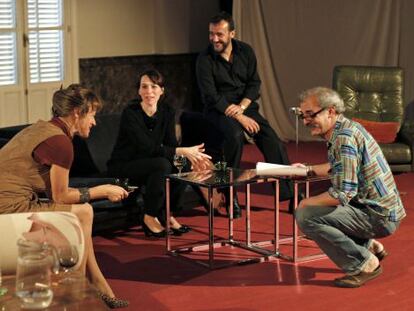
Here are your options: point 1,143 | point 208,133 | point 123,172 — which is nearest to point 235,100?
point 208,133

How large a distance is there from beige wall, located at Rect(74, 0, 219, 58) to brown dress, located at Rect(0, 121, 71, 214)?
4.69 metres

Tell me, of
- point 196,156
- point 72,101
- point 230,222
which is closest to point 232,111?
point 196,156

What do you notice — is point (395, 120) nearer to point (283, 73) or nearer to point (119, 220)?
point (283, 73)

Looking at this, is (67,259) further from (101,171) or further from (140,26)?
(140,26)

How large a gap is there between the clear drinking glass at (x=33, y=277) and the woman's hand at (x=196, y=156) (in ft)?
10.1

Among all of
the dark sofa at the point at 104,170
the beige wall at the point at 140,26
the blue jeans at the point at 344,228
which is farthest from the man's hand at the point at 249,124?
the beige wall at the point at 140,26

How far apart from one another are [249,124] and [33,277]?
4.15m

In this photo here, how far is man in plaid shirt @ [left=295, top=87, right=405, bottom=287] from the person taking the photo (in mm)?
4332

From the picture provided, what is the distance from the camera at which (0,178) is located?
3992 mm

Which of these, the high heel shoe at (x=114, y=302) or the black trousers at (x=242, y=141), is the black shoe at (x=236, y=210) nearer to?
the black trousers at (x=242, y=141)

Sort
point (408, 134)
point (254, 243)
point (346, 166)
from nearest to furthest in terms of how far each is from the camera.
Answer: point (346, 166) < point (254, 243) < point (408, 134)

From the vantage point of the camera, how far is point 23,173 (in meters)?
3.98

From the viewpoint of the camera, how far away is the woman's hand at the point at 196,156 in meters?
5.32

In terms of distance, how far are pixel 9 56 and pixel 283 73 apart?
9.14ft
